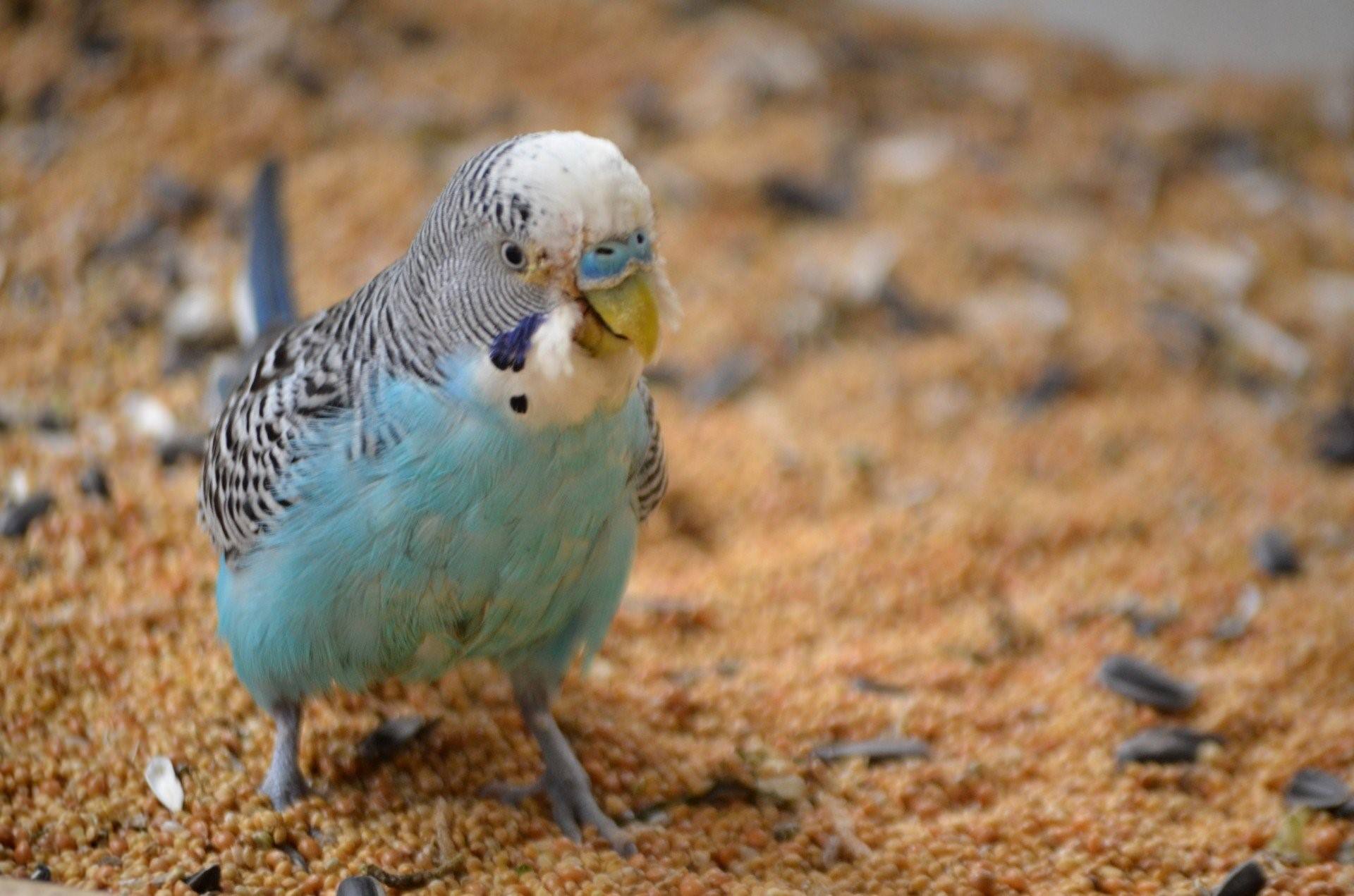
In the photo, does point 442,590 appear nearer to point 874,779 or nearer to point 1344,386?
point 874,779

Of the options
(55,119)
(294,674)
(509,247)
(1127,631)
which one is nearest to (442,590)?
(294,674)

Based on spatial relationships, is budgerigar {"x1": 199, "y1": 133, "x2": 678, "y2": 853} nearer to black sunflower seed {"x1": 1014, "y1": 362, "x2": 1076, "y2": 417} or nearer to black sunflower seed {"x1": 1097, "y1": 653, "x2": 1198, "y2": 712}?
black sunflower seed {"x1": 1097, "y1": 653, "x2": 1198, "y2": 712}

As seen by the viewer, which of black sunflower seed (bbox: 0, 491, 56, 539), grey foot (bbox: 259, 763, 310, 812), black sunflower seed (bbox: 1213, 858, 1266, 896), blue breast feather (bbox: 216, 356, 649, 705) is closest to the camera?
blue breast feather (bbox: 216, 356, 649, 705)

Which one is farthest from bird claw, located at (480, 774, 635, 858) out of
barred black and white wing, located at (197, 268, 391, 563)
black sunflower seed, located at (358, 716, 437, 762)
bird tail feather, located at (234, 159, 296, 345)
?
bird tail feather, located at (234, 159, 296, 345)

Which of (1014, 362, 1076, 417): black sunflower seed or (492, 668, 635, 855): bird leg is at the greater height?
(1014, 362, 1076, 417): black sunflower seed

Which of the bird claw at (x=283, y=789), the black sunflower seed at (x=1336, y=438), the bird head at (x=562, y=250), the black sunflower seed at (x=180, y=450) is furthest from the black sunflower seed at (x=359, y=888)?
the black sunflower seed at (x=1336, y=438)

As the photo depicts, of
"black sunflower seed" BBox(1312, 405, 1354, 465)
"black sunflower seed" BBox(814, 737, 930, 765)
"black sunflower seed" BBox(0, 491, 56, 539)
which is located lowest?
"black sunflower seed" BBox(814, 737, 930, 765)
